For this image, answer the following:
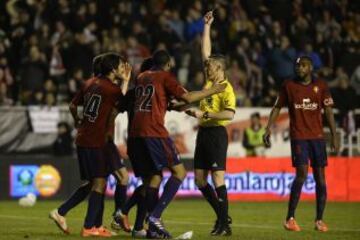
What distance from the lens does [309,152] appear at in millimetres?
15414

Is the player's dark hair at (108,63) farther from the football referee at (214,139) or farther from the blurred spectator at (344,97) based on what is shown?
the blurred spectator at (344,97)

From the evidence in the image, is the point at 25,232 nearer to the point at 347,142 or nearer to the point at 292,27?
the point at 347,142

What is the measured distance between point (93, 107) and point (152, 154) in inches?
39.2

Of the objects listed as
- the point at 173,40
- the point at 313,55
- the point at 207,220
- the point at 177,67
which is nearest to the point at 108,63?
the point at 207,220

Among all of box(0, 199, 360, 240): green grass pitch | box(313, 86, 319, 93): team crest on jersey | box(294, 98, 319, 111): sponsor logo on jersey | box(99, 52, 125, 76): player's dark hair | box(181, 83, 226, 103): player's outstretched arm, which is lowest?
box(0, 199, 360, 240): green grass pitch

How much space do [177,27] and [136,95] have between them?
13.7m

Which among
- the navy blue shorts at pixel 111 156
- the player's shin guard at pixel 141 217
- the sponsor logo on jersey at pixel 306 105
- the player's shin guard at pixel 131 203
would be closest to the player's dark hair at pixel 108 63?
the navy blue shorts at pixel 111 156

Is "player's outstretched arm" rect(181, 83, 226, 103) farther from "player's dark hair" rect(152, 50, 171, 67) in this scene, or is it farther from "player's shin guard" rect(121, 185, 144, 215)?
"player's shin guard" rect(121, 185, 144, 215)

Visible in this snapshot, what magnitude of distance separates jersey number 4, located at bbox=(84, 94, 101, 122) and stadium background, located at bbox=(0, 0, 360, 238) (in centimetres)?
972

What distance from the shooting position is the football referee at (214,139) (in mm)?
14398

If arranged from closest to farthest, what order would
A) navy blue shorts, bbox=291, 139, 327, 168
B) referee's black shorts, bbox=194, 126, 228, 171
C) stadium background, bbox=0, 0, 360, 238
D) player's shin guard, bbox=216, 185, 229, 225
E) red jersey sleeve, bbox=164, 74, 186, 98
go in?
red jersey sleeve, bbox=164, 74, 186, 98, player's shin guard, bbox=216, 185, 229, 225, referee's black shorts, bbox=194, 126, 228, 171, navy blue shorts, bbox=291, 139, 327, 168, stadium background, bbox=0, 0, 360, 238

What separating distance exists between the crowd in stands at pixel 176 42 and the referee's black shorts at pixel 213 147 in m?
9.19

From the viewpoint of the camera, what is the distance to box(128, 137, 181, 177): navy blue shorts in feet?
43.5

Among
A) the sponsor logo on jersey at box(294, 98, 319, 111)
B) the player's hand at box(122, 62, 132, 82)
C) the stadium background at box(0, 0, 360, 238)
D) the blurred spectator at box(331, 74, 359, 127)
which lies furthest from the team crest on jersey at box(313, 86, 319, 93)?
the blurred spectator at box(331, 74, 359, 127)
